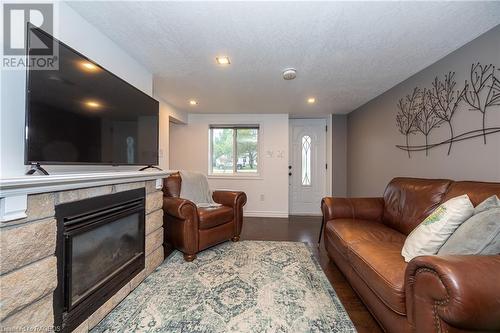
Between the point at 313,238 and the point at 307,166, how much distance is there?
6.53 ft

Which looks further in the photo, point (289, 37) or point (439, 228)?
point (289, 37)

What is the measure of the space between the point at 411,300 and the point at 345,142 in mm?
3823

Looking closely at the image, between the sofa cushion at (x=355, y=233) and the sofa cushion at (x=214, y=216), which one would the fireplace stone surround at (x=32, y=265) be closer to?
the sofa cushion at (x=214, y=216)

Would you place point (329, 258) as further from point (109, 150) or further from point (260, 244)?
point (109, 150)

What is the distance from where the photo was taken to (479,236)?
41.6 inches

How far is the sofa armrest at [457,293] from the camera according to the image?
32.0 inches

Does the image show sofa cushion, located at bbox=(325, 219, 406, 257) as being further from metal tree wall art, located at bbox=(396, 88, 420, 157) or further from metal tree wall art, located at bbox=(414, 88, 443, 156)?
metal tree wall art, located at bbox=(396, 88, 420, 157)

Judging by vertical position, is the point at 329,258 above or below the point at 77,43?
below

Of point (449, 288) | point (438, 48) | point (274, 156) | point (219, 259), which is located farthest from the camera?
point (274, 156)

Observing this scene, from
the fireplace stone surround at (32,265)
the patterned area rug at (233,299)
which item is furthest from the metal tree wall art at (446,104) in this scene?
the fireplace stone surround at (32,265)

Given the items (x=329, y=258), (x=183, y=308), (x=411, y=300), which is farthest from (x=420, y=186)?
(x=183, y=308)

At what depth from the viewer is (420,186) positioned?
1.96 meters

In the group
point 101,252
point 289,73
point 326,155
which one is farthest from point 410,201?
point 326,155

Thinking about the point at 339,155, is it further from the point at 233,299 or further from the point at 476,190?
the point at 233,299
